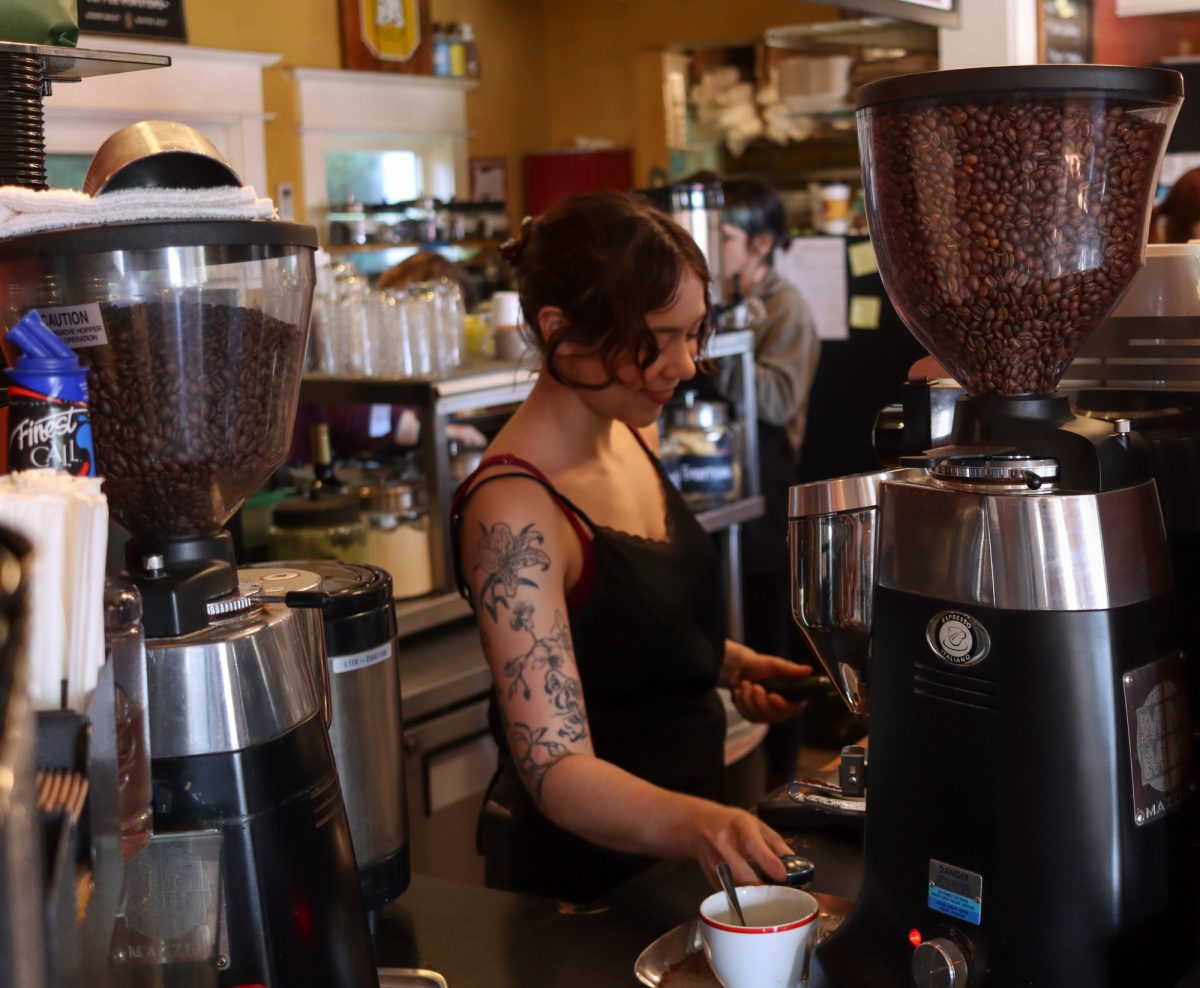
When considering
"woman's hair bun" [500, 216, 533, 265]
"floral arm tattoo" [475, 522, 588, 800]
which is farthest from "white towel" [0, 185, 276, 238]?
"woman's hair bun" [500, 216, 533, 265]

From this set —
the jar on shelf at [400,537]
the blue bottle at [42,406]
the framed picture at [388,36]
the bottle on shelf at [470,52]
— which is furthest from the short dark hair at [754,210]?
the blue bottle at [42,406]

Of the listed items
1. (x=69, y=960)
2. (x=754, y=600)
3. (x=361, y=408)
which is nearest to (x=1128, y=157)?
(x=69, y=960)

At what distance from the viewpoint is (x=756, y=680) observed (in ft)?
7.22

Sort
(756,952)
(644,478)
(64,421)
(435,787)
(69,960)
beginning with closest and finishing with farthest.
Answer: (69,960) → (64,421) → (756,952) → (644,478) → (435,787)

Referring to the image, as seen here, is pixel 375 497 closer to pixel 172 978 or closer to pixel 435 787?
pixel 435 787

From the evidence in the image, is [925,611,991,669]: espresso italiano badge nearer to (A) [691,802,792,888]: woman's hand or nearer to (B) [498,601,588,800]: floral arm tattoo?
(A) [691,802,792,888]: woman's hand

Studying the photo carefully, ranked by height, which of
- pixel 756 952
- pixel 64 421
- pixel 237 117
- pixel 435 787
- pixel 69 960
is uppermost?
pixel 237 117

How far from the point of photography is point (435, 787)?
2924 millimetres

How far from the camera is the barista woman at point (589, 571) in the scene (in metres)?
1.67

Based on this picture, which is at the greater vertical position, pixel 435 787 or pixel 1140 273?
pixel 1140 273

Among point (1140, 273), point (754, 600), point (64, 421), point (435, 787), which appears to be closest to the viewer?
point (64, 421)

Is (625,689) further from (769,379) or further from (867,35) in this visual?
(867,35)

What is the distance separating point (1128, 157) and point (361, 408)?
9.85 feet

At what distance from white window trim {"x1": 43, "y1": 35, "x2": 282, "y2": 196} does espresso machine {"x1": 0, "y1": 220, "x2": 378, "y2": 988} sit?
4973mm
